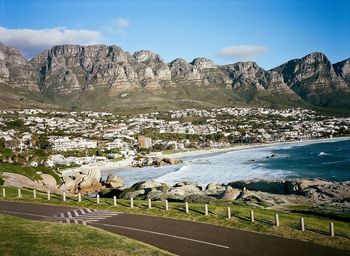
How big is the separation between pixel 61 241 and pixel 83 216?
8780mm

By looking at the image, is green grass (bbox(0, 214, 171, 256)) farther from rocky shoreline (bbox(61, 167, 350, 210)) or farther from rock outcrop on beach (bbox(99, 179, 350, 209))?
rock outcrop on beach (bbox(99, 179, 350, 209))

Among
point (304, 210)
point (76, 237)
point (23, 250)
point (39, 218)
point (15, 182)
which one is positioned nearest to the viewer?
point (23, 250)

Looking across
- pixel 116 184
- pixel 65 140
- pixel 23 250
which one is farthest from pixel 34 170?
pixel 65 140

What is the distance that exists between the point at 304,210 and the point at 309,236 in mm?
12654

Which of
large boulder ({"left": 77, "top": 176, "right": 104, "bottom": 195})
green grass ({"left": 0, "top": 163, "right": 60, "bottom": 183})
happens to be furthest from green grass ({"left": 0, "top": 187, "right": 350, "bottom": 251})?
large boulder ({"left": 77, "top": 176, "right": 104, "bottom": 195})

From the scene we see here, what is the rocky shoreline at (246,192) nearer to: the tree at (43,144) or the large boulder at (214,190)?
the large boulder at (214,190)

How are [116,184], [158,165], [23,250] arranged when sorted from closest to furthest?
[23,250] < [116,184] < [158,165]

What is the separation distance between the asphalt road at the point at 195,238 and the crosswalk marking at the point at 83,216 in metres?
0.14

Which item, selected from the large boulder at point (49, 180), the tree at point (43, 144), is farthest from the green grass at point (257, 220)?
the tree at point (43, 144)

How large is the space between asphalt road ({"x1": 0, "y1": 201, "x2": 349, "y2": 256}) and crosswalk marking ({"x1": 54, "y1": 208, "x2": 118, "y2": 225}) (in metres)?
0.14

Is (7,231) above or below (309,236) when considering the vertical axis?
above

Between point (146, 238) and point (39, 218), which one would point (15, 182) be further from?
point (146, 238)

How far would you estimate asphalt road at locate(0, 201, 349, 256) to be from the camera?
1848 cm

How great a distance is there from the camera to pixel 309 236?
20.7m
